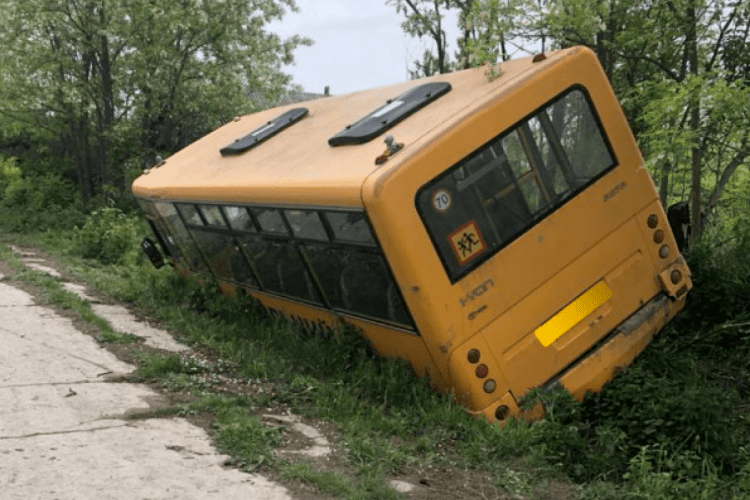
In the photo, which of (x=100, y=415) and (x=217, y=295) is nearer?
(x=100, y=415)

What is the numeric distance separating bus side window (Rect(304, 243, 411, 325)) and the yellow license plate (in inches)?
43.2

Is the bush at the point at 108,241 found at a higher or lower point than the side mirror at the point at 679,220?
higher

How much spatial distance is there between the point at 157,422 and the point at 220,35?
17582 millimetres

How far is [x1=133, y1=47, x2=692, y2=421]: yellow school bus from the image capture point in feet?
20.6

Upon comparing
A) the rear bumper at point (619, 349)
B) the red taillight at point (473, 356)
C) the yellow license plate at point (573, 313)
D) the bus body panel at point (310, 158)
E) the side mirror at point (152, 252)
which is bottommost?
the rear bumper at point (619, 349)

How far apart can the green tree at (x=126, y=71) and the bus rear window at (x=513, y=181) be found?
640 inches

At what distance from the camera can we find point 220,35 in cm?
2244

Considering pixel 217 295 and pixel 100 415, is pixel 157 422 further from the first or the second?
pixel 217 295

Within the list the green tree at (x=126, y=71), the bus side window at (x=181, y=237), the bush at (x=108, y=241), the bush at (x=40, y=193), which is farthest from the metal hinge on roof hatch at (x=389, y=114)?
the bush at (x=40, y=193)

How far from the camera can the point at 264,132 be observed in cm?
999

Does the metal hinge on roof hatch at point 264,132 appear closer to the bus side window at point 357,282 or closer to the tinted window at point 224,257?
the tinted window at point 224,257

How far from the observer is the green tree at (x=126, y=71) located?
20953mm

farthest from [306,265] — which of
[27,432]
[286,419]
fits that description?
[27,432]

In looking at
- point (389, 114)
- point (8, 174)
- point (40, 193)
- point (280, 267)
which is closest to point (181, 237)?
point (280, 267)
